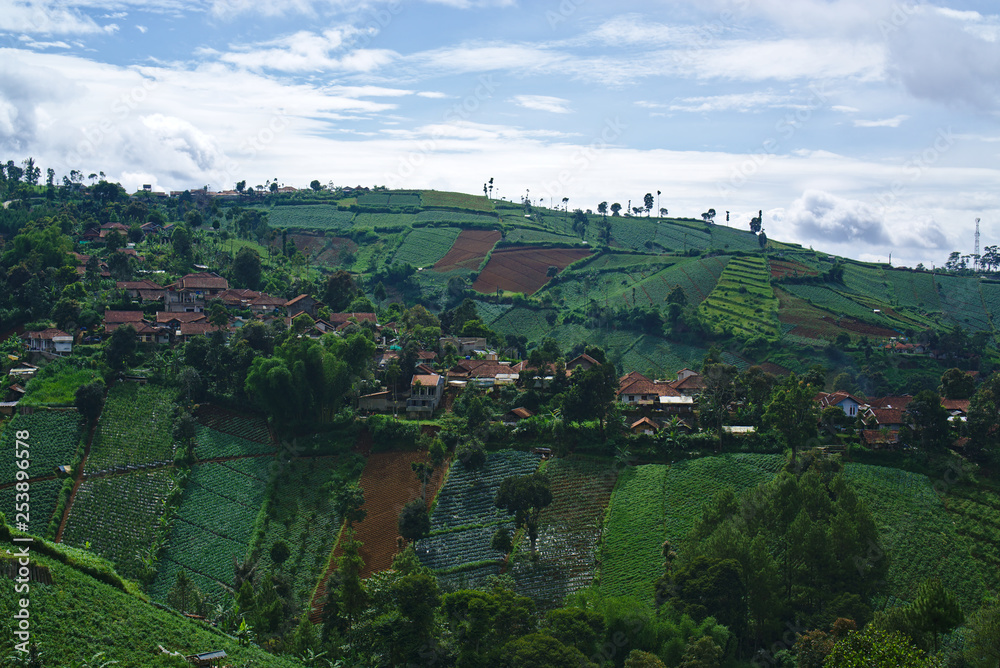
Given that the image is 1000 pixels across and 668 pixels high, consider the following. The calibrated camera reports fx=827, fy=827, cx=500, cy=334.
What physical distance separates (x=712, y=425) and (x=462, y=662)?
26.8 meters

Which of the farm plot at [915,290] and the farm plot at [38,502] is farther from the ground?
the farm plot at [915,290]

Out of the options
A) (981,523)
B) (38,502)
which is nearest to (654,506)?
(981,523)

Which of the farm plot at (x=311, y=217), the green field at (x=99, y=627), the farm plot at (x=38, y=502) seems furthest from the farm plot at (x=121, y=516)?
the farm plot at (x=311, y=217)

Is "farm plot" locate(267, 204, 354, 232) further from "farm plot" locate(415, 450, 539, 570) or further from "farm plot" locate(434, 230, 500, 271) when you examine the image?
"farm plot" locate(415, 450, 539, 570)

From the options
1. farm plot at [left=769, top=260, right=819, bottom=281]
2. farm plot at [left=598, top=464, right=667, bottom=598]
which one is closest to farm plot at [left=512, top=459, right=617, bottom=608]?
farm plot at [left=598, top=464, right=667, bottom=598]

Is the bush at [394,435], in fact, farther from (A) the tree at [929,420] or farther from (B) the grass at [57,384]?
(A) the tree at [929,420]

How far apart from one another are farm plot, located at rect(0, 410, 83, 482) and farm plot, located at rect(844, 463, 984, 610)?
44.9m

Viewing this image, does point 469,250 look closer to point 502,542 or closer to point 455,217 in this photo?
point 455,217

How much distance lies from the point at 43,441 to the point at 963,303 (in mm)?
101174

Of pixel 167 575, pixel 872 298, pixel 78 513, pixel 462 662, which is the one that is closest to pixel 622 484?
pixel 462 662

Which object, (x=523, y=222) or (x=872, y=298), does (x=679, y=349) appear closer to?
(x=872, y=298)

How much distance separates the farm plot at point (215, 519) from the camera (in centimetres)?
4356

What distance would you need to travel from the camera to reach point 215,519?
46.8m

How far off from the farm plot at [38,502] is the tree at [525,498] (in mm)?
24167
